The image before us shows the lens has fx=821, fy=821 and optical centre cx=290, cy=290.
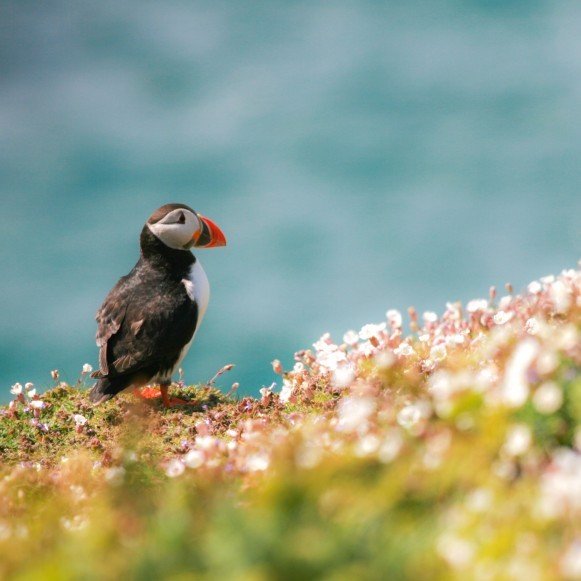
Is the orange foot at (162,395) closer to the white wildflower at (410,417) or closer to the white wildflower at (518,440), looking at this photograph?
the white wildflower at (410,417)

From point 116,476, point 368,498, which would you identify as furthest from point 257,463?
point 368,498

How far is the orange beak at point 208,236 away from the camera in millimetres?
10344

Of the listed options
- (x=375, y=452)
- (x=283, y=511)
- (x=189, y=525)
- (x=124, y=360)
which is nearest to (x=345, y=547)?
(x=283, y=511)

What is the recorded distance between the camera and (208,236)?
1040 centimetres

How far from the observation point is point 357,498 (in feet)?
11.8

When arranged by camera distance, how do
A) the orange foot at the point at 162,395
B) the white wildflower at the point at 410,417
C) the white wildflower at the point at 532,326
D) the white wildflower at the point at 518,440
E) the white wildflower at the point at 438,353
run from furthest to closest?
the orange foot at the point at 162,395 < the white wildflower at the point at 438,353 < the white wildflower at the point at 532,326 < the white wildflower at the point at 410,417 < the white wildflower at the point at 518,440

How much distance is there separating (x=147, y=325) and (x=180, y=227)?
1.32 m

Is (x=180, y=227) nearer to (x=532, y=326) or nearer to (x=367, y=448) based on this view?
(x=532, y=326)

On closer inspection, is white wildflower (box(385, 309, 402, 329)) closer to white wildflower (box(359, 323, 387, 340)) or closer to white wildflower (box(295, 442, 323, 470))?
white wildflower (box(359, 323, 387, 340))

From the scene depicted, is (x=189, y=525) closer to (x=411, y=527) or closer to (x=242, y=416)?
(x=411, y=527)

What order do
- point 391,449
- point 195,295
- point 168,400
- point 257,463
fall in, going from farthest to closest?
point 168,400 → point 195,295 → point 257,463 → point 391,449

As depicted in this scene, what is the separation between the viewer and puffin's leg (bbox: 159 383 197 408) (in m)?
10.0

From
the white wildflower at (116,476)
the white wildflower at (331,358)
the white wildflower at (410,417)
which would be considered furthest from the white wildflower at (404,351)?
the white wildflower at (116,476)

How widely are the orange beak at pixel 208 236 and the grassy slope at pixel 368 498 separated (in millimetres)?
3934
